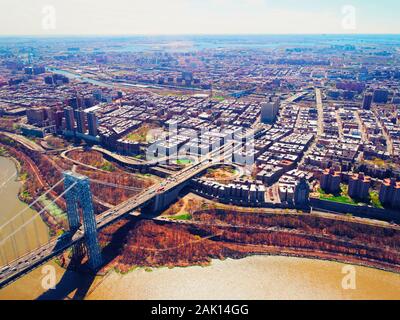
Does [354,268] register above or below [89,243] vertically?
below

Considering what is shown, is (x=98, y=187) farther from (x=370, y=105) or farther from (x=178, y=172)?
(x=370, y=105)

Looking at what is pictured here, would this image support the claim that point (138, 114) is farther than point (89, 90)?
No

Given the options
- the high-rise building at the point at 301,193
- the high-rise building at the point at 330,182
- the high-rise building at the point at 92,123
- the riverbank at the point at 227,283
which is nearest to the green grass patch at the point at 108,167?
the high-rise building at the point at 92,123

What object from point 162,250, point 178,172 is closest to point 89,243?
point 162,250

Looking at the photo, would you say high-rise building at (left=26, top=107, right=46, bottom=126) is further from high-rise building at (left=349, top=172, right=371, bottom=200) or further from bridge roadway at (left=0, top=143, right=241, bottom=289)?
high-rise building at (left=349, top=172, right=371, bottom=200)

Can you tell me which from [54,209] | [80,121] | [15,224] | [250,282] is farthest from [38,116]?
[250,282]
